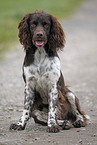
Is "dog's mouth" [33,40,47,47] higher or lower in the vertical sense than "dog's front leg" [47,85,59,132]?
higher

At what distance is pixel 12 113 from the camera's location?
21.5 ft

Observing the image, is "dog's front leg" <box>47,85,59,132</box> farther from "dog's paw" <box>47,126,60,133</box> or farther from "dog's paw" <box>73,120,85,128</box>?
"dog's paw" <box>73,120,85,128</box>

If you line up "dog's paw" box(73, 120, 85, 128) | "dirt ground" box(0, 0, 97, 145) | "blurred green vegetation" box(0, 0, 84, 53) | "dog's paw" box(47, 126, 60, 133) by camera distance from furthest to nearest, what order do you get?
"blurred green vegetation" box(0, 0, 84, 53) → "dog's paw" box(73, 120, 85, 128) → "dog's paw" box(47, 126, 60, 133) → "dirt ground" box(0, 0, 97, 145)

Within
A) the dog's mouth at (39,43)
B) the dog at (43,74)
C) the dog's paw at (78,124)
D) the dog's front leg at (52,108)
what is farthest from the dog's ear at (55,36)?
the dog's paw at (78,124)

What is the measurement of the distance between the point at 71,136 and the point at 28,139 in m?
0.57

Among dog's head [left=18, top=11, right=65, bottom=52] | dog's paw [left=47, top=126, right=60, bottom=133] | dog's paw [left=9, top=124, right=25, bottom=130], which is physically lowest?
dog's paw [left=47, top=126, right=60, bottom=133]

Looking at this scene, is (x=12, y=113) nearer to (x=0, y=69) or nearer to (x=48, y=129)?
(x=48, y=129)

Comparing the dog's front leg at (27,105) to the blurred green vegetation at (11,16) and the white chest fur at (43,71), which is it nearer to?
the white chest fur at (43,71)

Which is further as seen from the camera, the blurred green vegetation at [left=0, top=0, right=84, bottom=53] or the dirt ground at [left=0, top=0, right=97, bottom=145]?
the blurred green vegetation at [left=0, top=0, right=84, bottom=53]

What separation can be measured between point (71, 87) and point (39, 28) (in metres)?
4.27

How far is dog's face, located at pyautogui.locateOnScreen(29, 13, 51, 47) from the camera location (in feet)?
17.2

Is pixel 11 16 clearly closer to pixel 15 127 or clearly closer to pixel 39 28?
pixel 39 28

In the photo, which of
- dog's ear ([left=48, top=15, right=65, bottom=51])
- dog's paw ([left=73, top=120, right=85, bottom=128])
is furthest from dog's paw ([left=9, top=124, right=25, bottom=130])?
dog's ear ([left=48, top=15, right=65, bottom=51])

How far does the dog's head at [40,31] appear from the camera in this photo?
5297 mm
